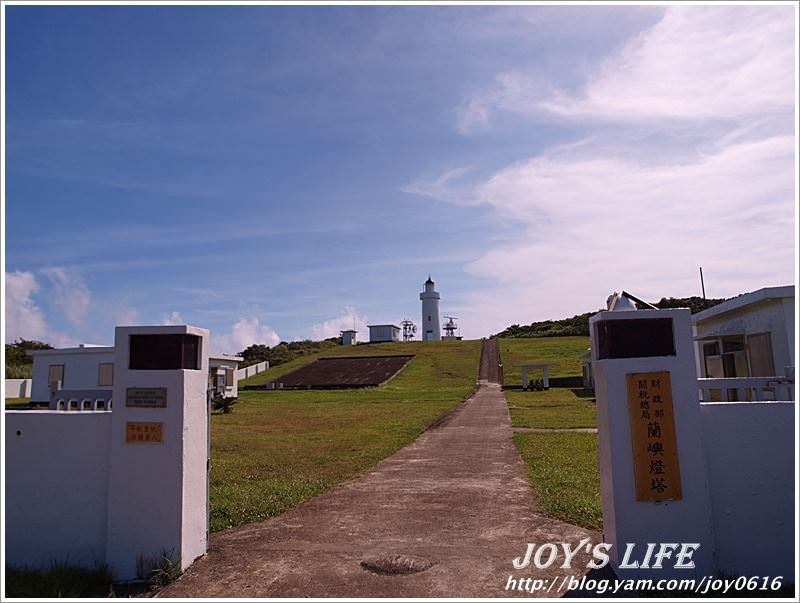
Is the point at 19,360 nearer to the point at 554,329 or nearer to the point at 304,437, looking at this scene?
the point at 304,437

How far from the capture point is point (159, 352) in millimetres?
5645

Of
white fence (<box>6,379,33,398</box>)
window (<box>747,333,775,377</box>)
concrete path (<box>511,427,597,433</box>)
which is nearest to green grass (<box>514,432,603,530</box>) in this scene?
concrete path (<box>511,427,597,433</box>)

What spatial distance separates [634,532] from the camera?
5062mm

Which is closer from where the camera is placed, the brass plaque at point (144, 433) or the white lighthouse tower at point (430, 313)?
the brass plaque at point (144, 433)

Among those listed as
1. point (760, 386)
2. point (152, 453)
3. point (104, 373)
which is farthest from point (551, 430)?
point (104, 373)

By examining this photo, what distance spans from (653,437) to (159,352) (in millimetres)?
4620

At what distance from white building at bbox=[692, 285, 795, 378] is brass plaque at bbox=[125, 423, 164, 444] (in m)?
9.97

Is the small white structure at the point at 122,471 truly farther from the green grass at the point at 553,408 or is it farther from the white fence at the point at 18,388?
the white fence at the point at 18,388

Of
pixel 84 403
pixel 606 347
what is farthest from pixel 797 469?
pixel 84 403

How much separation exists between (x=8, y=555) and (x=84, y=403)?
1.57 metres

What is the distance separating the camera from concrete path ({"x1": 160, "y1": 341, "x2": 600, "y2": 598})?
4.96 metres

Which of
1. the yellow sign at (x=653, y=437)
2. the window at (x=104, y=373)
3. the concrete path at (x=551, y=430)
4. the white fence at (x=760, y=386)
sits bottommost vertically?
the concrete path at (x=551, y=430)

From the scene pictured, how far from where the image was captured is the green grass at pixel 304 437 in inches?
343

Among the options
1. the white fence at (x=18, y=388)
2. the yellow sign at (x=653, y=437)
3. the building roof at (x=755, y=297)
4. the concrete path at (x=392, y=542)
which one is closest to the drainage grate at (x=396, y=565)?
the concrete path at (x=392, y=542)
